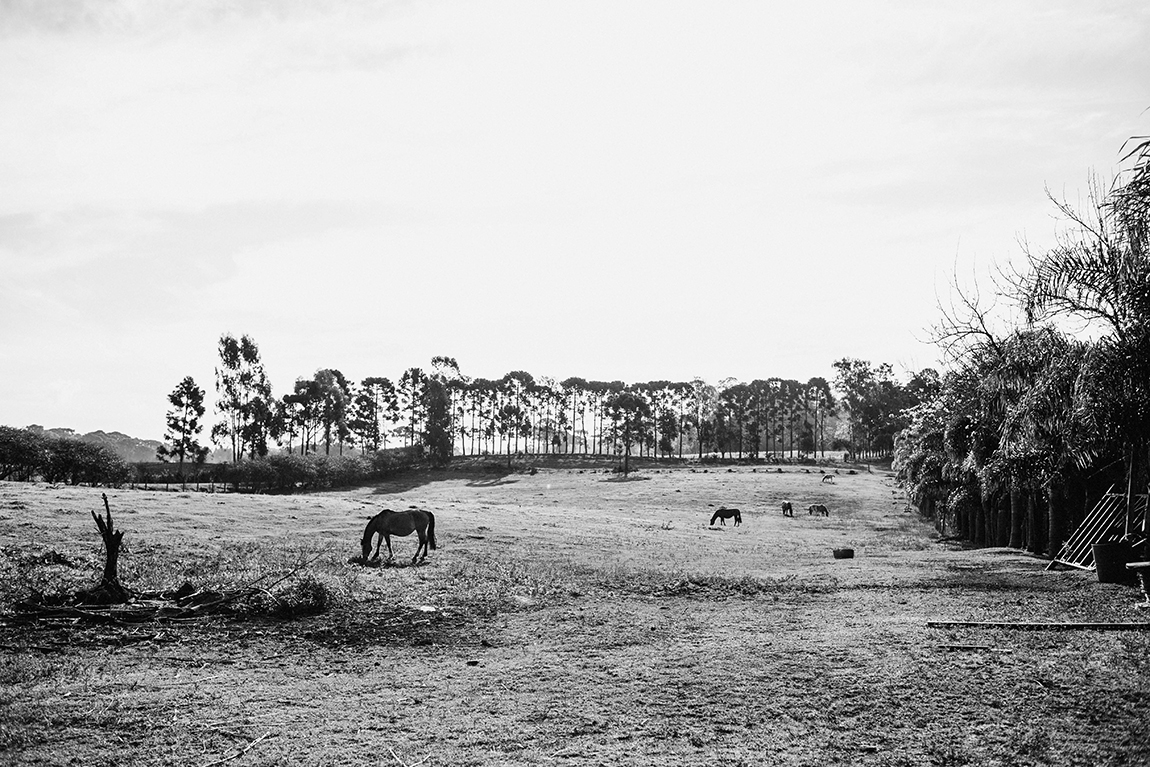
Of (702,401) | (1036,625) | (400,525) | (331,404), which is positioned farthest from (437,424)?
(1036,625)

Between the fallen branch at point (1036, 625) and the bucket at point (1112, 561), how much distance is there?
21.1ft

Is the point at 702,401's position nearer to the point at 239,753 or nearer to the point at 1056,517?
the point at 1056,517

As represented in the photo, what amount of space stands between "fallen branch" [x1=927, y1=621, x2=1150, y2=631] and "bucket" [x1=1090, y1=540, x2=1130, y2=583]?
21.1 feet

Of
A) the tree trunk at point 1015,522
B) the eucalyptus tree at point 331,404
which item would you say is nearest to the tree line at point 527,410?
the eucalyptus tree at point 331,404

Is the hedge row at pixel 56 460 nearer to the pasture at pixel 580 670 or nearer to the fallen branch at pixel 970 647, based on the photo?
the pasture at pixel 580 670

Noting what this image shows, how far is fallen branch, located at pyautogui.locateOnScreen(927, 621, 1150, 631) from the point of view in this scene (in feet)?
38.3

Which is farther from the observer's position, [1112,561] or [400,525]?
[400,525]

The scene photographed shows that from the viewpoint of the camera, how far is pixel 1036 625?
11.9m

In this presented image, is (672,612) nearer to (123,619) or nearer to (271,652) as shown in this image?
(271,652)

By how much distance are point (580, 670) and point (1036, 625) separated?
674 cm

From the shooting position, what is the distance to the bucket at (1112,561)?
17.2 metres

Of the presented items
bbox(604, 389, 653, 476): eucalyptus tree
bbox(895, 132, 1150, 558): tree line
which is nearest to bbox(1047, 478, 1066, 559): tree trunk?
bbox(895, 132, 1150, 558): tree line

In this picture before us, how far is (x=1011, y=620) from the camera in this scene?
1309cm

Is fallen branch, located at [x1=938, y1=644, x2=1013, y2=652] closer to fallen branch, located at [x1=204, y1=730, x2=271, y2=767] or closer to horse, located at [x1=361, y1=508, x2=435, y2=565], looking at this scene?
fallen branch, located at [x1=204, y1=730, x2=271, y2=767]
